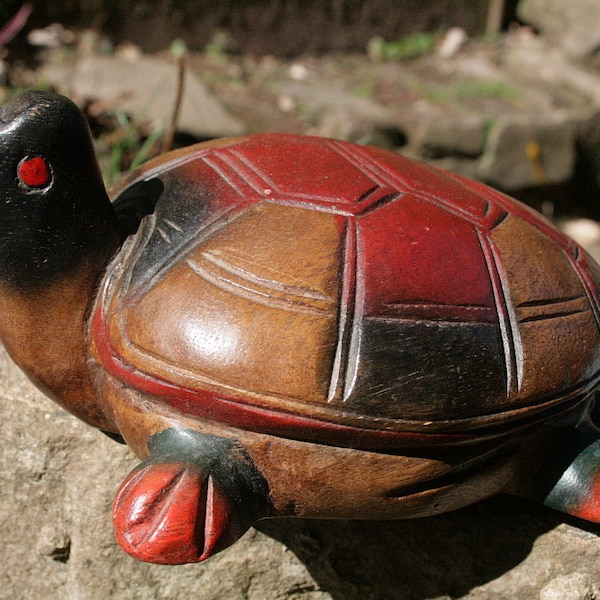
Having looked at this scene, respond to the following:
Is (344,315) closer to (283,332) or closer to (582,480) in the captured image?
(283,332)

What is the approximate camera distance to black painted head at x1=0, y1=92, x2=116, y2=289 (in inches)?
47.4

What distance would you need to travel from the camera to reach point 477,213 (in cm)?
136

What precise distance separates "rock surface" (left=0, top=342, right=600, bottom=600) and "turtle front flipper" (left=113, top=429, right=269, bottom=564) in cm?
47

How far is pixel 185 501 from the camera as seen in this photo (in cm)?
112

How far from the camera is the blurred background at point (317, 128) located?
160cm

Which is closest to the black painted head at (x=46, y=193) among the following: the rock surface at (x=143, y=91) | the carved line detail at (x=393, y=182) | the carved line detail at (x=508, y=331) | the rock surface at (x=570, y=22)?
the carved line detail at (x=393, y=182)

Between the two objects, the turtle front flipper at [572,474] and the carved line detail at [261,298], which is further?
the turtle front flipper at [572,474]

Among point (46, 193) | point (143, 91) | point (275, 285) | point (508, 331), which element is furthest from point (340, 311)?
point (143, 91)

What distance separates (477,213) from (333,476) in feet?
1.78

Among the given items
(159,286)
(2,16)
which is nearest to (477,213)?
(159,286)

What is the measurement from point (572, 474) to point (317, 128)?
2.68 meters

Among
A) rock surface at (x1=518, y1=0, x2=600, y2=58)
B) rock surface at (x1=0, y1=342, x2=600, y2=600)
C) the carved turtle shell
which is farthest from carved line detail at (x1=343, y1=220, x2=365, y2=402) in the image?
rock surface at (x1=518, y1=0, x2=600, y2=58)

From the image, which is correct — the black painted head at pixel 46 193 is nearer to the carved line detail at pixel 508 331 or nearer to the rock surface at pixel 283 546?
the rock surface at pixel 283 546

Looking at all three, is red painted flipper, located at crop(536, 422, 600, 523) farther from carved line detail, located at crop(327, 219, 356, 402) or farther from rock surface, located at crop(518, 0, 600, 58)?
rock surface, located at crop(518, 0, 600, 58)
